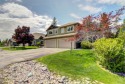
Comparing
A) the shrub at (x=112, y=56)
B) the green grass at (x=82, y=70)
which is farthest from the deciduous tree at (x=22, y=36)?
the shrub at (x=112, y=56)

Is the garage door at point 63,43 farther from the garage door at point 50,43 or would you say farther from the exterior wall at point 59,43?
the garage door at point 50,43

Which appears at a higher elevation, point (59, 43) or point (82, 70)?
point (59, 43)

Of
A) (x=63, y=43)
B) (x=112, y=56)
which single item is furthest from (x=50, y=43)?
(x=112, y=56)

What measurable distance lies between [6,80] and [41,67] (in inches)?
148

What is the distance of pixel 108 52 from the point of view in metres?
15.1

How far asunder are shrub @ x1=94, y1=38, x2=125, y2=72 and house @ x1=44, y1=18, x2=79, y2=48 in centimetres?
1696

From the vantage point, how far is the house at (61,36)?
34.3 metres

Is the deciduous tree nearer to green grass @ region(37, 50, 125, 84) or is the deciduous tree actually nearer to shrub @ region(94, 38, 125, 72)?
green grass @ region(37, 50, 125, 84)

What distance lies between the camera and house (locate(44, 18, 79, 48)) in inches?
1351

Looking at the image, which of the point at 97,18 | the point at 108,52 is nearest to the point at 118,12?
the point at 97,18

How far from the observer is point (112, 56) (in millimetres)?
15008

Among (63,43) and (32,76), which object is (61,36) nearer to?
(63,43)

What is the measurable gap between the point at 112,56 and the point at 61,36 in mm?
22629

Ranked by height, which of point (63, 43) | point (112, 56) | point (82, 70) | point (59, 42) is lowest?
point (82, 70)
